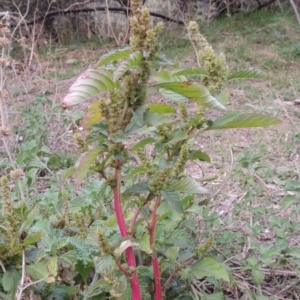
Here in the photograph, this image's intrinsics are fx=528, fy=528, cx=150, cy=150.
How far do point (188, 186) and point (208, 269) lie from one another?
1.01ft

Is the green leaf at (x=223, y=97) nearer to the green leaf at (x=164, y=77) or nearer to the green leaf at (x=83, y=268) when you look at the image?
the green leaf at (x=164, y=77)

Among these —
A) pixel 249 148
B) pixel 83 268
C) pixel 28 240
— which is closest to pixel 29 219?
pixel 28 240

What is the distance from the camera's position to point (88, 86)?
3.28ft

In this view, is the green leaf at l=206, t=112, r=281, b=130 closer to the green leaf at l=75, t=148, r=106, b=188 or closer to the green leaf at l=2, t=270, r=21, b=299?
the green leaf at l=75, t=148, r=106, b=188

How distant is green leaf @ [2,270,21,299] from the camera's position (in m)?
1.32

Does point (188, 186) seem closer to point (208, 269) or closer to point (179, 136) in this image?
point (179, 136)

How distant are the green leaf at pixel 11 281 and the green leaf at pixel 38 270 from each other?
3 cm

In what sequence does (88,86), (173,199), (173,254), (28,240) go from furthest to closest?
1. (173,254)
2. (28,240)
3. (173,199)
4. (88,86)

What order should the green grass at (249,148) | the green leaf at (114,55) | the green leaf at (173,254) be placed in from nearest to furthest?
the green leaf at (114,55), the green leaf at (173,254), the green grass at (249,148)

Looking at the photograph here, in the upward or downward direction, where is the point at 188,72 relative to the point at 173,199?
upward

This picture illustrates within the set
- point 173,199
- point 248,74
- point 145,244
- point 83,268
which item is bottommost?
point 83,268

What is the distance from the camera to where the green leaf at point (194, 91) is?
1.07m

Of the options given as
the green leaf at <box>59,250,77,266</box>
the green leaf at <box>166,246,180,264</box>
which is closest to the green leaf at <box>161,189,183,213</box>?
the green leaf at <box>166,246,180,264</box>

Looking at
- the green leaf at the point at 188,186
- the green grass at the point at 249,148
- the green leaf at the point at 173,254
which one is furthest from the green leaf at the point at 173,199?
the green grass at the point at 249,148
